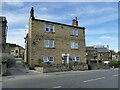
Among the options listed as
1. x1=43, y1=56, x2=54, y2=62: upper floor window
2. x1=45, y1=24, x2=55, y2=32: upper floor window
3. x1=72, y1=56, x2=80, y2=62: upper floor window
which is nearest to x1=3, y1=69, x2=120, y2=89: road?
x1=43, y1=56, x2=54, y2=62: upper floor window

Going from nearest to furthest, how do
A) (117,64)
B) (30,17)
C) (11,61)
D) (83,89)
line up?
(83,89) → (11,61) → (30,17) → (117,64)

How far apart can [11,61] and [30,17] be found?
12453 millimetres

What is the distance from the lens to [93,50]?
8912 cm

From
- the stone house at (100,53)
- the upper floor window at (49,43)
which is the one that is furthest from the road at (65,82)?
the stone house at (100,53)

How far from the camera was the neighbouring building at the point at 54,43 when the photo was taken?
1475 inches

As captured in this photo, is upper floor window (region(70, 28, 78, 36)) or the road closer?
the road

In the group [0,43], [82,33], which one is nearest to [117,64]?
[82,33]

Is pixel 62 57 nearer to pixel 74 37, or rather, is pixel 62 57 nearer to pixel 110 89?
pixel 74 37

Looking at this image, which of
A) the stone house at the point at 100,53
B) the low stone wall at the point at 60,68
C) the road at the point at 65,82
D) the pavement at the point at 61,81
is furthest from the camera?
the stone house at the point at 100,53

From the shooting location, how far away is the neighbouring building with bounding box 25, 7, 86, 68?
37.5 metres

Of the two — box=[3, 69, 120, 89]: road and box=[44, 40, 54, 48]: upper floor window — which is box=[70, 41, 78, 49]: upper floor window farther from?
box=[3, 69, 120, 89]: road

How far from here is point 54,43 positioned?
1592 inches

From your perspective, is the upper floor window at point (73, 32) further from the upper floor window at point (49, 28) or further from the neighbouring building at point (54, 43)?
the upper floor window at point (49, 28)

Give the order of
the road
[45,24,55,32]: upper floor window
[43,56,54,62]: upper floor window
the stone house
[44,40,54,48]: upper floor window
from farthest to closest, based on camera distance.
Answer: the stone house, [45,24,55,32]: upper floor window, [44,40,54,48]: upper floor window, [43,56,54,62]: upper floor window, the road
